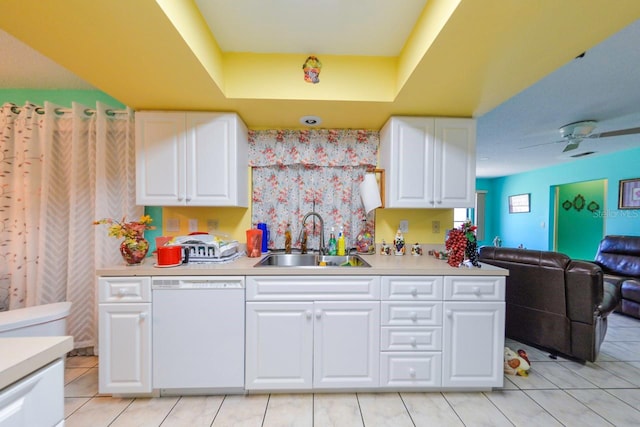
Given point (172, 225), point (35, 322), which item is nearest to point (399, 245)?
point (172, 225)

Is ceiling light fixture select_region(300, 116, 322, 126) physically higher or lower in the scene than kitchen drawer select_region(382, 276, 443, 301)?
higher

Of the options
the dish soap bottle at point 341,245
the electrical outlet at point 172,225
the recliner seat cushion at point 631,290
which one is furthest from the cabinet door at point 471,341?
the recliner seat cushion at point 631,290

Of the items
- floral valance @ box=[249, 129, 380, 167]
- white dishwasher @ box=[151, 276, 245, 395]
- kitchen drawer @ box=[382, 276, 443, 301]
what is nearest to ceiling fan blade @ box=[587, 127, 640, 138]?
floral valance @ box=[249, 129, 380, 167]

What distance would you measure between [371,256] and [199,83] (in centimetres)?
176

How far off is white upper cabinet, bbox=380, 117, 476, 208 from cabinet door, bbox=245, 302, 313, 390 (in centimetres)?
113

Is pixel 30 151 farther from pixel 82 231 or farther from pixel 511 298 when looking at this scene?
pixel 511 298

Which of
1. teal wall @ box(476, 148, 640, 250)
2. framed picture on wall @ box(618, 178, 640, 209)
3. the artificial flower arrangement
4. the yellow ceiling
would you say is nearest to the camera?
the yellow ceiling

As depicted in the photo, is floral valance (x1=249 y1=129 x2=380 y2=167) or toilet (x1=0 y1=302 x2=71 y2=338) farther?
floral valance (x1=249 y1=129 x2=380 y2=167)

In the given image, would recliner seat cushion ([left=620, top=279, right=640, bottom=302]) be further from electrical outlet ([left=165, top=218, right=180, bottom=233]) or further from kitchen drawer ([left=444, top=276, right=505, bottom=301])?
electrical outlet ([left=165, top=218, right=180, bottom=233])

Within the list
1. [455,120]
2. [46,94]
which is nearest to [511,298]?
[455,120]

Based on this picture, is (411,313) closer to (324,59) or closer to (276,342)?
(276,342)

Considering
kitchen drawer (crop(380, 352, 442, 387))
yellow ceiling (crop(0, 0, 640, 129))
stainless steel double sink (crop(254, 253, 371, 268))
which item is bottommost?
kitchen drawer (crop(380, 352, 442, 387))

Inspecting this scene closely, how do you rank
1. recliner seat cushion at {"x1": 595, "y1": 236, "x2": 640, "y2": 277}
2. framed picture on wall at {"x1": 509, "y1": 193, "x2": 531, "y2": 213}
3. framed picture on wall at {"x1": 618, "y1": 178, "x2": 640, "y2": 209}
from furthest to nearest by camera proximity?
framed picture on wall at {"x1": 509, "y1": 193, "x2": 531, "y2": 213} < framed picture on wall at {"x1": 618, "y1": 178, "x2": 640, "y2": 209} < recliner seat cushion at {"x1": 595, "y1": 236, "x2": 640, "y2": 277}

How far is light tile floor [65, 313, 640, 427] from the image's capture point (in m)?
1.52
